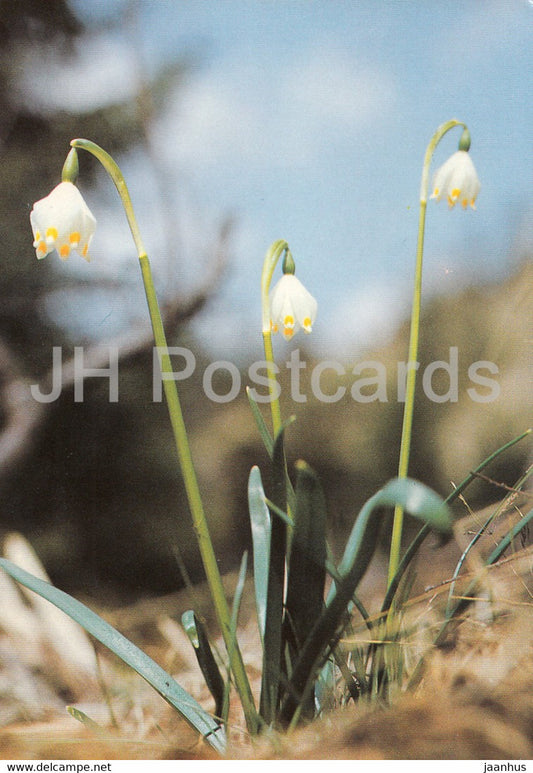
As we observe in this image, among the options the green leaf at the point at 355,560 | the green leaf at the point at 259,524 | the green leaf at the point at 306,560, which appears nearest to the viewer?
the green leaf at the point at 355,560

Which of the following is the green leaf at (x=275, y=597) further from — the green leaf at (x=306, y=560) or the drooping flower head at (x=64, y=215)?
the drooping flower head at (x=64, y=215)

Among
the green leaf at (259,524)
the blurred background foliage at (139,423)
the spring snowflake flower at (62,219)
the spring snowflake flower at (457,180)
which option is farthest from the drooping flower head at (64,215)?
the spring snowflake flower at (457,180)

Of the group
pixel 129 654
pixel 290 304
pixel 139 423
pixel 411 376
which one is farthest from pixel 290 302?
pixel 129 654

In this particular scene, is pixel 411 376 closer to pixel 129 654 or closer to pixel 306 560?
pixel 306 560

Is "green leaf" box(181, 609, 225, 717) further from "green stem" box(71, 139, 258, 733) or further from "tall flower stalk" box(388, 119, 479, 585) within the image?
"tall flower stalk" box(388, 119, 479, 585)

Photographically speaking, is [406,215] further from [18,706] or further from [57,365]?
[18,706]

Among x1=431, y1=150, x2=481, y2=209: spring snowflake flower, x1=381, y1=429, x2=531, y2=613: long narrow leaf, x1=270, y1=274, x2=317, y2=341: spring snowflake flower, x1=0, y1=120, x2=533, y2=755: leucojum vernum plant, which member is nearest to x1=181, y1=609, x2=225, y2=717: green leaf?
x1=0, y1=120, x2=533, y2=755: leucojum vernum plant
